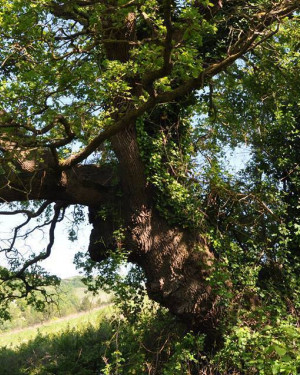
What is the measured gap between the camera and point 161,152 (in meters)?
10.8

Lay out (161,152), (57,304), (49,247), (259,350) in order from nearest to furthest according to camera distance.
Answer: (259,350) < (161,152) < (57,304) < (49,247)

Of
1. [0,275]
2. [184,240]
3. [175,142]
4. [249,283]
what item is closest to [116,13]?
[175,142]

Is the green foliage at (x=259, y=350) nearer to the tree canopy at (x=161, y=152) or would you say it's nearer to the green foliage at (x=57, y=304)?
the tree canopy at (x=161, y=152)

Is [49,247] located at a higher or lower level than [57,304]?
higher

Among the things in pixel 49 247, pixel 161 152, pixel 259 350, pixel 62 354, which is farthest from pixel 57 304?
pixel 259 350

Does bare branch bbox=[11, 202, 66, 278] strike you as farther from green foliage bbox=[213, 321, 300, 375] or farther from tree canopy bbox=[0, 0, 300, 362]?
green foliage bbox=[213, 321, 300, 375]

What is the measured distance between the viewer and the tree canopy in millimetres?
8766

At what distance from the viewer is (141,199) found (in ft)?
35.2

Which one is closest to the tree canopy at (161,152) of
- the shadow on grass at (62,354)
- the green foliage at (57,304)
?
the green foliage at (57,304)

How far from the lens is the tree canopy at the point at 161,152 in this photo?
345 inches

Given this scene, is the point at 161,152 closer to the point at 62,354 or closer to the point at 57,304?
the point at 57,304

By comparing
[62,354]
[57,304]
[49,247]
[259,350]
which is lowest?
[259,350]

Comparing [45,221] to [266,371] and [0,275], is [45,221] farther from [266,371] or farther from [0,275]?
[266,371]

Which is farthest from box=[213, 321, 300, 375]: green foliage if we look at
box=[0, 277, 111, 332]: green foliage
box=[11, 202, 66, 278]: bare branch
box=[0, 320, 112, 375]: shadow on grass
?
box=[11, 202, 66, 278]: bare branch
